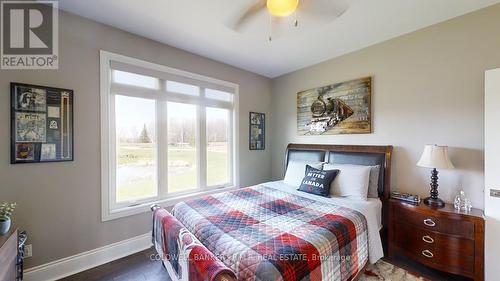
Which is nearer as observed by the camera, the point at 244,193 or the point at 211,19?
the point at 211,19

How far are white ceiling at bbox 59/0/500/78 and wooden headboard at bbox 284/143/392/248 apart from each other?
1.40 m

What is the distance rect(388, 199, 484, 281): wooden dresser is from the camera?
1.83 metres

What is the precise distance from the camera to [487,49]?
202cm

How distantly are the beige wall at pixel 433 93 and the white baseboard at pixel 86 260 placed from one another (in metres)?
3.10

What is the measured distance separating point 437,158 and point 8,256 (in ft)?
12.2

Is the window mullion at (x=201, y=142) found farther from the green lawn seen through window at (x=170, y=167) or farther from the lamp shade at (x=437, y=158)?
the lamp shade at (x=437, y=158)

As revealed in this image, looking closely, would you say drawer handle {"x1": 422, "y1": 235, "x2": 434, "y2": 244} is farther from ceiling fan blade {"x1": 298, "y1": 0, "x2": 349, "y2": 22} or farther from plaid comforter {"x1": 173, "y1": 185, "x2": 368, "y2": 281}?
ceiling fan blade {"x1": 298, "y1": 0, "x2": 349, "y2": 22}

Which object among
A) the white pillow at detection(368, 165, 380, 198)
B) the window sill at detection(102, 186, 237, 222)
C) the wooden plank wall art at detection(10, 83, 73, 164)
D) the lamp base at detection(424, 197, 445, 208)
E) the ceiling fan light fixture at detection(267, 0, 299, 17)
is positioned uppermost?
the ceiling fan light fixture at detection(267, 0, 299, 17)

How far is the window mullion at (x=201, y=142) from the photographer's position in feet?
10.4

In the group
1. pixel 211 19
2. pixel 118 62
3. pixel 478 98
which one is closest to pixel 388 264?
pixel 478 98

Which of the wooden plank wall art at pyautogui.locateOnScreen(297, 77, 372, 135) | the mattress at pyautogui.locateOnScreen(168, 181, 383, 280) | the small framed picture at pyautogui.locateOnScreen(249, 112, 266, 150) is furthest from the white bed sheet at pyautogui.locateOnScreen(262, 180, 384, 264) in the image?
the small framed picture at pyautogui.locateOnScreen(249, 112, 266, 150)

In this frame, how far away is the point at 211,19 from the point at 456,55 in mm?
2638

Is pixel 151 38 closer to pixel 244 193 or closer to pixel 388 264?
pixel 244 193

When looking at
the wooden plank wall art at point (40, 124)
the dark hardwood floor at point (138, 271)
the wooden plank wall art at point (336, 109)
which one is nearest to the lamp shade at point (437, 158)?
the wooden plank wall art at point (336, 109)
